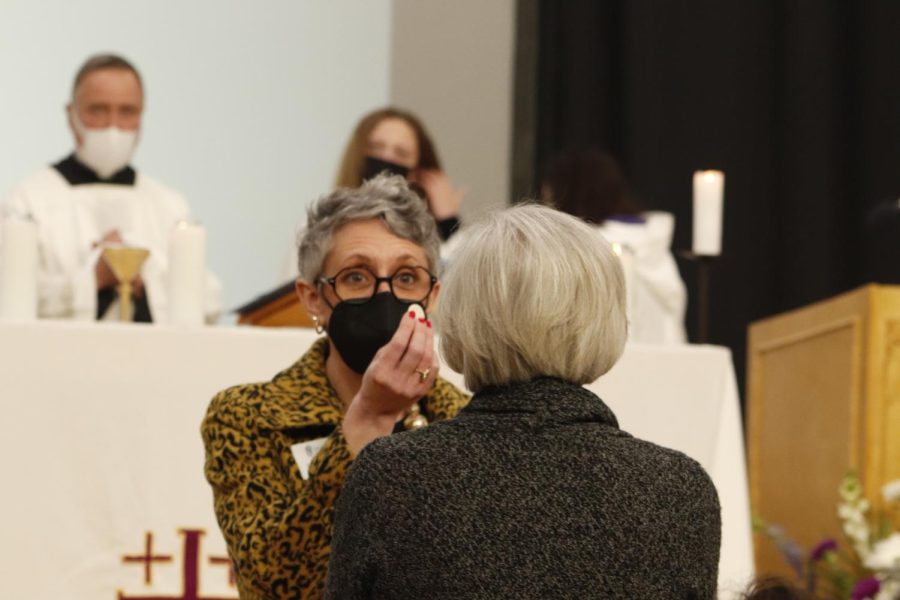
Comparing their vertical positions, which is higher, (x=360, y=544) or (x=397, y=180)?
(x=397, y=180)

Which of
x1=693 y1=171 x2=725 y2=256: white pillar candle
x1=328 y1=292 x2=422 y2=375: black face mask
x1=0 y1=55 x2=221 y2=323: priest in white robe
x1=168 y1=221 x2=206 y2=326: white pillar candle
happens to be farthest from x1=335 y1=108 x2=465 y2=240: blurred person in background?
x1=328 y1=292 x2=422 y2=375: black face mask

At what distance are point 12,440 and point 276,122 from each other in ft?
10.3

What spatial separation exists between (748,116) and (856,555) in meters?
3.89

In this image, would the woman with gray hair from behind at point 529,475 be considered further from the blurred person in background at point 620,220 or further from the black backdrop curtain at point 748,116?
the black backdrop curtain at point 748,116

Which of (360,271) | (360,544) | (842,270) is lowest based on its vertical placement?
(842,270)

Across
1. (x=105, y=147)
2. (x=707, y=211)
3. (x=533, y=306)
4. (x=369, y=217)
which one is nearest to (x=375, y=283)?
(x=369, y=217)

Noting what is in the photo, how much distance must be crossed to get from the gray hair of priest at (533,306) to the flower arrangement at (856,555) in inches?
55.2

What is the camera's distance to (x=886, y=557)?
128 inches

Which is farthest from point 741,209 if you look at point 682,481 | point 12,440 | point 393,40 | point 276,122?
point 682,481

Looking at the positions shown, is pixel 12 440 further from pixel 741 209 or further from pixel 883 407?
pixel 741 209

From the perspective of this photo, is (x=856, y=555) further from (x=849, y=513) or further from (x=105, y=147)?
(x=105, y=147)

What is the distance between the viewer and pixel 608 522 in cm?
184

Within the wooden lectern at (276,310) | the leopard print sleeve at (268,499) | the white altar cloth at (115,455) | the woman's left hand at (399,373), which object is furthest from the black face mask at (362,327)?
the wooden lectern at (276,310)

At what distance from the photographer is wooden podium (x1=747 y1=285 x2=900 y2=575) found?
4.36 meters
